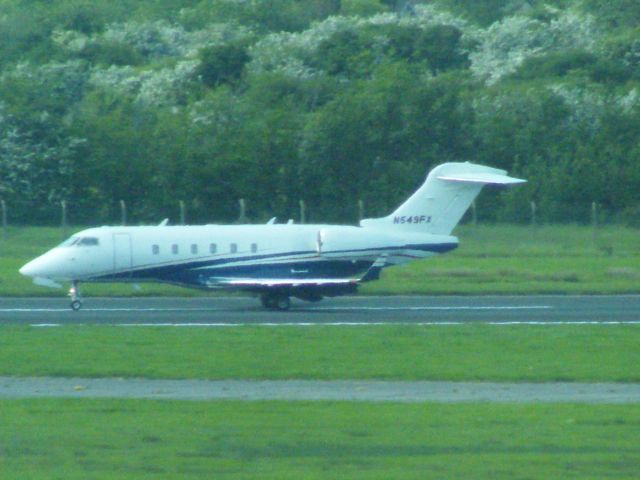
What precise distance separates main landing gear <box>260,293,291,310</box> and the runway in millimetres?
231

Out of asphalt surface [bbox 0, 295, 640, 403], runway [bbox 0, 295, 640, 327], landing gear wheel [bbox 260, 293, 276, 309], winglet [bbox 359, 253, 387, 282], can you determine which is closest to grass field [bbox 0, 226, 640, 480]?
asphalt surface [bbox 0, 295, 640, 403]

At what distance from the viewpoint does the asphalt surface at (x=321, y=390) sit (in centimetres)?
1377

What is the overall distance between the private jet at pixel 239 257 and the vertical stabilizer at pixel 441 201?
28.7 inches

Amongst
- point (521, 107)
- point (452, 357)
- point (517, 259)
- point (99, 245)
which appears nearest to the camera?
point (452, 357)

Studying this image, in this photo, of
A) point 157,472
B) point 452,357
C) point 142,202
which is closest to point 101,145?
point 142,202

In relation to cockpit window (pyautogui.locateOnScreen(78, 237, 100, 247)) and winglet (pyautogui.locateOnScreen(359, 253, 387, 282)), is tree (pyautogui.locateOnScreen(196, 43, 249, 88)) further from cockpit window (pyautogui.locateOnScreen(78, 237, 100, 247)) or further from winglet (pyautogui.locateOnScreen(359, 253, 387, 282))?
winglet (pyautogui.locateOnScreen(359, 253, 387, 282))

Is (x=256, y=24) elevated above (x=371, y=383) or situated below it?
above

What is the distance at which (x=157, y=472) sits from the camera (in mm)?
9578

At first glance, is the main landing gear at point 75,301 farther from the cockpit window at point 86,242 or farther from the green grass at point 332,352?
the green grass at point 332,352

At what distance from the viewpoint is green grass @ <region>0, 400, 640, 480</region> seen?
9664 mm

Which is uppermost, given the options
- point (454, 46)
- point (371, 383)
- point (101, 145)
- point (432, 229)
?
point (454, 46)

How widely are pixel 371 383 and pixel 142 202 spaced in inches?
1299

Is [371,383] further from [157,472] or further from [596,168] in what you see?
[596,168]

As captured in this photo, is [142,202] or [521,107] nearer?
[142,202]
